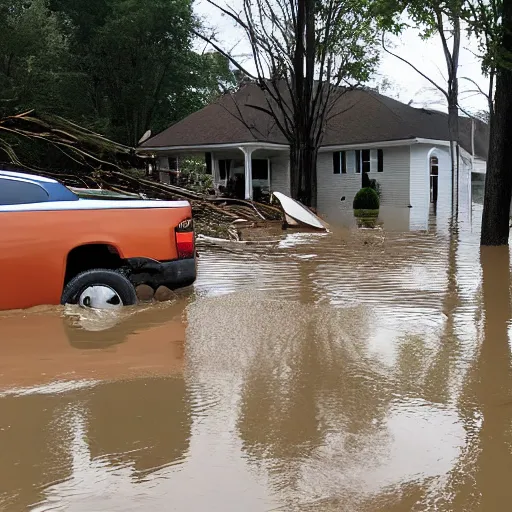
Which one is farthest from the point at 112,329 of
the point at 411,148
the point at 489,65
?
the point at 411,148

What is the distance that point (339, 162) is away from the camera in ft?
99.6

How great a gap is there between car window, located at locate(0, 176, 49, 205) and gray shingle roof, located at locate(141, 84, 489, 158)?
21.9 m

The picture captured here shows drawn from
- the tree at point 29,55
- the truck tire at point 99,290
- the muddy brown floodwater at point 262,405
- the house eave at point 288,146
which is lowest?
the muddy brown floodwater at point 262,405

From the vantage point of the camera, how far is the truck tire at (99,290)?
615cm

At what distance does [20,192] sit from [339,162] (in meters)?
25.4

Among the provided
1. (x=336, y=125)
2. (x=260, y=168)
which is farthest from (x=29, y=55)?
(x=336, y=125)

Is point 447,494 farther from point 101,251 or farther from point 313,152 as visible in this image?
point 313,152

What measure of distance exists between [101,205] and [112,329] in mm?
1284

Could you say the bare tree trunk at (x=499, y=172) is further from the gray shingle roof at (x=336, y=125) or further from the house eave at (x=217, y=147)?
the house eave at (x=217, y=147)

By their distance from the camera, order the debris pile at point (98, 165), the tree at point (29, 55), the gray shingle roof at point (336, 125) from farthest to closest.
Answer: the tree at point (29, 55)
the gray shingle roof at point (336, 125)
the debris pile at point (98, 165)

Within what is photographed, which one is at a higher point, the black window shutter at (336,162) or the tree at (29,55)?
the tree at (29,55)

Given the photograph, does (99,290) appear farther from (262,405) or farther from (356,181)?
(356,181)

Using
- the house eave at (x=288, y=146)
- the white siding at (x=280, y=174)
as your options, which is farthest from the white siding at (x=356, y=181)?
the white siding at (x=280, y=174)

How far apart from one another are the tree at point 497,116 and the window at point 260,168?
65.5 ft
